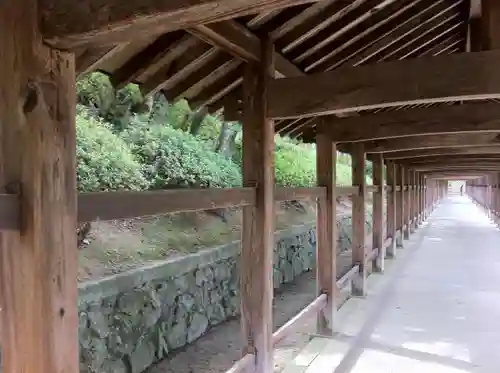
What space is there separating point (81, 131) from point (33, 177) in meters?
3.56

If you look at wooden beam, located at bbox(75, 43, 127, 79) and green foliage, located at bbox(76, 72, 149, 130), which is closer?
wooden beam, located at bbox(75, 43, 127, 79)

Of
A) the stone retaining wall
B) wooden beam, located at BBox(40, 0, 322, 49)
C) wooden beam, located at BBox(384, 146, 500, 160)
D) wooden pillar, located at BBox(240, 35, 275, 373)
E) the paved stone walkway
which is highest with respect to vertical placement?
wooden beam, located at BBox(384, 146, 500, 160)

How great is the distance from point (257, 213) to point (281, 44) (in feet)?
4.17

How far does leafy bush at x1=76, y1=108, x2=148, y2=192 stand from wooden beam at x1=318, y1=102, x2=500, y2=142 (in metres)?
2.03

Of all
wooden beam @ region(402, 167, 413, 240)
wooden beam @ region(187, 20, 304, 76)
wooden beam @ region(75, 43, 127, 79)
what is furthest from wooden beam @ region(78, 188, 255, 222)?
wooden beam @ region(402, 167, 413, 240)

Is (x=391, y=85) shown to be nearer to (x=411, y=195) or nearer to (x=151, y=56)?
(x=151, y=56)

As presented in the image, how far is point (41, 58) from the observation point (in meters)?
1.63

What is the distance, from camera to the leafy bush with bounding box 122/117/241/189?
19.5ft

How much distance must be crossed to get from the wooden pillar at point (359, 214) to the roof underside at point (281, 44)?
1991 mm

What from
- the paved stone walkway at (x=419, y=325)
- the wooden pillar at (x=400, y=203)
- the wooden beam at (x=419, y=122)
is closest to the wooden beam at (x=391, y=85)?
the wooden beam at (x=419, y=122)

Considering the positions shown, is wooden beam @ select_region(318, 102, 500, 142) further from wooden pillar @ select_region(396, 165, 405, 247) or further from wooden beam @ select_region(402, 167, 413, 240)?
wooden beam @ select_region(402, 167, 413, 240)

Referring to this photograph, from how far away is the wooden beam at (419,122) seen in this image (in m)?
4.54

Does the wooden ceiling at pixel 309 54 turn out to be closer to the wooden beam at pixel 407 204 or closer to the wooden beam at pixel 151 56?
the wooden beam at pixel 151 56

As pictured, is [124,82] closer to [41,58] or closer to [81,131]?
[41,58]
